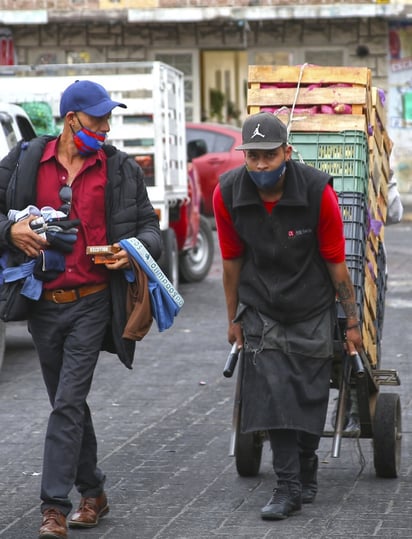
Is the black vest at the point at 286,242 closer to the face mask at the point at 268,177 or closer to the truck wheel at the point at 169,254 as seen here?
the face mask at the point at 268,177

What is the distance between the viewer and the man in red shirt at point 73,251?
240 inches

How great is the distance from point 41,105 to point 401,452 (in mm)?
7821

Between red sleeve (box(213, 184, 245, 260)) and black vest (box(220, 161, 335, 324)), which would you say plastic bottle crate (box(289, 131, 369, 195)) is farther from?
red sleeve (box(213, 184, 245, 260))

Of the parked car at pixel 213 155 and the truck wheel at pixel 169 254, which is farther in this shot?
the parked car at pixel 213 155

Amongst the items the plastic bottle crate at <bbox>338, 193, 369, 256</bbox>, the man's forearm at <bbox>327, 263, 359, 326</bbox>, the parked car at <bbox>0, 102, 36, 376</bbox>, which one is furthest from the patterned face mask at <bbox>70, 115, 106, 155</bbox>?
the parked car at <bbox>0, 102, 36, 376</bbox>

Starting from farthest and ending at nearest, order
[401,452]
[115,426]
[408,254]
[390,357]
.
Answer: [408,254] → [390,357] → [115,426] → [401,452]

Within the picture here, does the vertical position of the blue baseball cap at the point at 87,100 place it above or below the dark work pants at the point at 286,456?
above

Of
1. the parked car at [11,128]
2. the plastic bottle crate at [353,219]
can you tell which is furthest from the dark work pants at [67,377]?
the parked car at [11,128]

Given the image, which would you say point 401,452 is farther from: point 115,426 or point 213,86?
point 213,86

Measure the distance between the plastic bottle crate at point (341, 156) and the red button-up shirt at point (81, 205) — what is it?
1168mm

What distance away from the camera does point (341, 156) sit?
6879 millimetres

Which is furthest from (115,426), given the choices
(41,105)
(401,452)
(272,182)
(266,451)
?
(41,105)

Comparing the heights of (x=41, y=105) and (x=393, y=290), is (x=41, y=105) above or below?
above

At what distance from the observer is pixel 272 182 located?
20.5 feet
